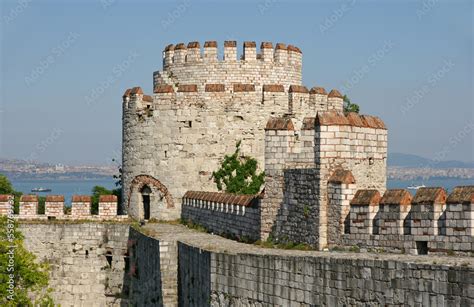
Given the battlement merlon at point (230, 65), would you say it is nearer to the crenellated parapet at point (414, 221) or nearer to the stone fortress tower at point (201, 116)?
the stone fortress tower at point (201, 116)

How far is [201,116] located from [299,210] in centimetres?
1056

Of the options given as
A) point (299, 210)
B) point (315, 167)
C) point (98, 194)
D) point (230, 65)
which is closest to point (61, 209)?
point (230, 65)

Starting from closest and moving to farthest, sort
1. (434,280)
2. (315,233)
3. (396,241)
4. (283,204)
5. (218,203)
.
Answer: (434,280) → (396,241) → (315,233) → (283,204) → (218,203)

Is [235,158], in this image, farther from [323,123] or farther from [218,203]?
[323,123]

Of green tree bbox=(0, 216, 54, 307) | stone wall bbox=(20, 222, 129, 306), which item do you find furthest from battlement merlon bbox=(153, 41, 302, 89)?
green tree bbox=(0, 216, 54, 307)

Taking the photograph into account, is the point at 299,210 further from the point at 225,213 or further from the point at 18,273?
the point at 18,273

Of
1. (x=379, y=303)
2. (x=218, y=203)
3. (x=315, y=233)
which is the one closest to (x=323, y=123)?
(x=315, y=233)

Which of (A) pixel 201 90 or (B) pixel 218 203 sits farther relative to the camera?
(A) pixel 201 90

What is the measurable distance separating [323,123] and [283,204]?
7.34 feet

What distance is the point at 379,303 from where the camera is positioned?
37.6ft

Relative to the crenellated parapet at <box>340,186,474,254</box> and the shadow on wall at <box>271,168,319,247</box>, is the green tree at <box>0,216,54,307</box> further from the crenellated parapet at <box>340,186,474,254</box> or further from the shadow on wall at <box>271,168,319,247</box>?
the crenellated parapet at <box>340,186,474,254</box>

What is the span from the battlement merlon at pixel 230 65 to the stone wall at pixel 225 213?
12.7 ft

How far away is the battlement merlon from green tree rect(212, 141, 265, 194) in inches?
100.0

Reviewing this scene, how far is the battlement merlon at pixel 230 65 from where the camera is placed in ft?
91.2
